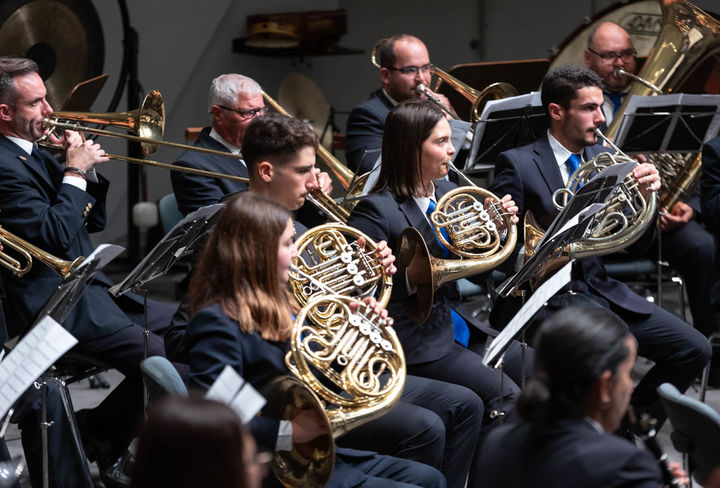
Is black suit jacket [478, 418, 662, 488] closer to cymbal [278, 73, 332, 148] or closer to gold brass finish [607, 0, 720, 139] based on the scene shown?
gold brass finish [607, 0, 720, 139]

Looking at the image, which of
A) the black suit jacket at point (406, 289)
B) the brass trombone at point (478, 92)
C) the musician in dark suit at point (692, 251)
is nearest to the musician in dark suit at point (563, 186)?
the black suit jacket at point (406, 289)

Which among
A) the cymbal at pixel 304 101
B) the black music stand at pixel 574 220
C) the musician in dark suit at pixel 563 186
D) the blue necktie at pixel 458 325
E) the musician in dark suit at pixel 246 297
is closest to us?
the musician in dark suit at pixel 246 297

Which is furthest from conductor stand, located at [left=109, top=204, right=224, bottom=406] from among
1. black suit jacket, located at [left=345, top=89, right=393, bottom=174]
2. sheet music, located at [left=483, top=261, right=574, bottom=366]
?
black suit jacket, located at [left=345, top=89, right=393, bottom=174]

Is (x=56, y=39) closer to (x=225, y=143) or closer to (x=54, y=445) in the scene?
(x=225, y=143)

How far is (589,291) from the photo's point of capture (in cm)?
373

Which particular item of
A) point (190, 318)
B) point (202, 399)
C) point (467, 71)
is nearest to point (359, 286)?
point (190, 318)

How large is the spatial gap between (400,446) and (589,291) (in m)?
1.29

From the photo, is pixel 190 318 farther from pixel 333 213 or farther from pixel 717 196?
pixel 717 196

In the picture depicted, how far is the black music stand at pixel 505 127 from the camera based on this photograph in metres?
4.18

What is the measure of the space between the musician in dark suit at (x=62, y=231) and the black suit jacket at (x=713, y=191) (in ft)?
7.55

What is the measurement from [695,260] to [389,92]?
173cm

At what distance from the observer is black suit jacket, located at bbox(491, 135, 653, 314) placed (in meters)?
3.72

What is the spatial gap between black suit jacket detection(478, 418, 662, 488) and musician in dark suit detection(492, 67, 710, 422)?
187 centimetres

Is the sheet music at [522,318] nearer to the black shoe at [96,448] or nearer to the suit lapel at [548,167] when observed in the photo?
the suit lapel at [548,167]
